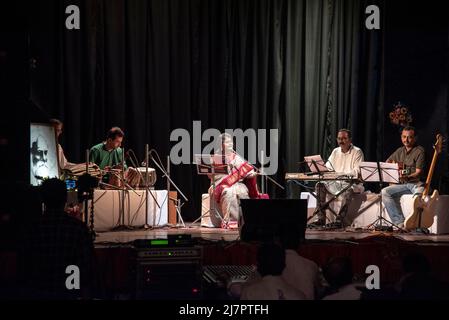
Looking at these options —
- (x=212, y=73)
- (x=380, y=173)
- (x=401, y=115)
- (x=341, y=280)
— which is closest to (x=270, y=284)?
(x=341, y=280)

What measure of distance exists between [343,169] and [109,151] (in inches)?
124

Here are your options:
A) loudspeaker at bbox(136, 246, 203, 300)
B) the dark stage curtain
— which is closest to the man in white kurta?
the dark stage curtain

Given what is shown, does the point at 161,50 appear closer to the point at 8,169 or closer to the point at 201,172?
the point at 201,172

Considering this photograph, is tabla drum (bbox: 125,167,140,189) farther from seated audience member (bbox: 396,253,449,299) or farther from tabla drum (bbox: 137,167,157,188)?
seated audience member (bbox: 396,253,449,299)

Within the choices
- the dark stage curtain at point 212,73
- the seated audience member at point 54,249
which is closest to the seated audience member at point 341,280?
the seated audience member at point 54,249

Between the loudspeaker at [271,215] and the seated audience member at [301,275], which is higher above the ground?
the loudspeaker at [271,215]

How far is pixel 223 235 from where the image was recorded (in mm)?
7859

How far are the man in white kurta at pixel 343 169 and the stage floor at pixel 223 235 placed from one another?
0.62m

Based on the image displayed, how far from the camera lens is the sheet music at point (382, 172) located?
8508mm

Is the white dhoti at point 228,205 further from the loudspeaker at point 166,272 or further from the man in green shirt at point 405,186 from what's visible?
the loudspeaker at point 166,272

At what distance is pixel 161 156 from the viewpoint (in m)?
10.4

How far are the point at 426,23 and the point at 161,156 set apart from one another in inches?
168

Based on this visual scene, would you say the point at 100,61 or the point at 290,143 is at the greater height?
the point at 100,61

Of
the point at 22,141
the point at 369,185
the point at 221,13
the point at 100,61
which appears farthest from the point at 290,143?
the point at 22,141
